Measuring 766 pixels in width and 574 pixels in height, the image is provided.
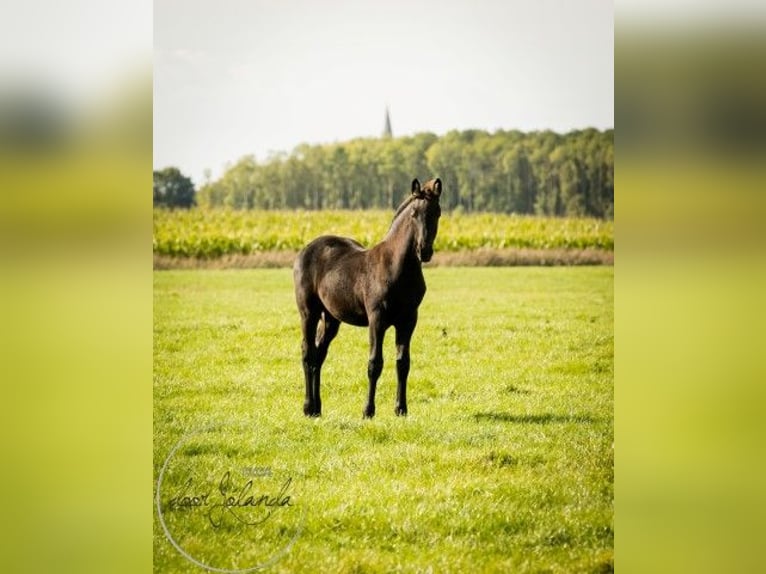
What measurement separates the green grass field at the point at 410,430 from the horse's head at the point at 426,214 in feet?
1.99

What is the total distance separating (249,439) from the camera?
5.81 m

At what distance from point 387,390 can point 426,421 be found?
367mm

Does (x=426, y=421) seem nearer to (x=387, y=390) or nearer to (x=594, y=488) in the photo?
(x=387, y=390)

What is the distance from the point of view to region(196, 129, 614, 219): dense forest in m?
5.91

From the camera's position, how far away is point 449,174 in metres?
5.92

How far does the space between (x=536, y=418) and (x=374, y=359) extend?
4.15ft

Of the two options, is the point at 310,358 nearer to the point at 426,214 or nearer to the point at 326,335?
the point at 326,335

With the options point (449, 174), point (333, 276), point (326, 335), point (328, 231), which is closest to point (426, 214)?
point (449, 174)

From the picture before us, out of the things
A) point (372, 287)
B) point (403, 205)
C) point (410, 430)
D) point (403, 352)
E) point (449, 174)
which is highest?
point (449, 174)

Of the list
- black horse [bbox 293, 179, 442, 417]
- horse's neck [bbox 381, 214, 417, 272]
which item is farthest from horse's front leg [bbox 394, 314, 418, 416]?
horse's neck [bbox 381, 214, 417, 272]

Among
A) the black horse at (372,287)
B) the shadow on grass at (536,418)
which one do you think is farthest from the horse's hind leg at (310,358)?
the shadow on grass at (536,418)

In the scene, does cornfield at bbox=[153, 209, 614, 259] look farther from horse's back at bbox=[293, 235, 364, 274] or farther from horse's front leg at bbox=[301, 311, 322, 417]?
horse's front leg at bbox=[301, 311, 322, 417]

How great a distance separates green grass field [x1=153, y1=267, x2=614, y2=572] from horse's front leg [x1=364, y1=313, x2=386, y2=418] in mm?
82
